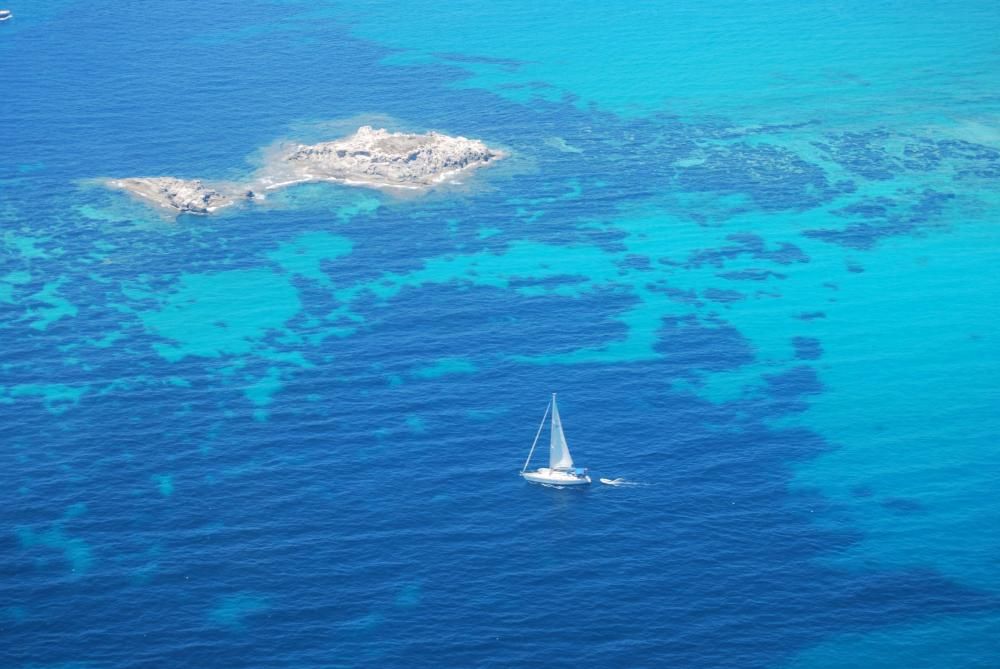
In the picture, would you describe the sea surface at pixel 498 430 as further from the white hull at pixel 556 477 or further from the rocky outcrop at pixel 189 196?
the rocky outcrop at pixel 189 196

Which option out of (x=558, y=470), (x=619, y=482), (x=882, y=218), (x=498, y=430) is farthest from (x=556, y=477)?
(x=882, y=218)

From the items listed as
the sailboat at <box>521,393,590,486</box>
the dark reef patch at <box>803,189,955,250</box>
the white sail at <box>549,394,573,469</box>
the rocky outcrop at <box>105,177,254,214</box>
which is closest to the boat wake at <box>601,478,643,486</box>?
the sailboat at <box>521,393,590,486</box>

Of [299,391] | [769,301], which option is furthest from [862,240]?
[299,391]

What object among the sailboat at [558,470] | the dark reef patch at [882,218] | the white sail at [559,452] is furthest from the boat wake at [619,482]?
the dark reef patch at [882,218]

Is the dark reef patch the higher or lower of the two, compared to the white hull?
higher

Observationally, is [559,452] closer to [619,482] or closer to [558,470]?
[558,470]

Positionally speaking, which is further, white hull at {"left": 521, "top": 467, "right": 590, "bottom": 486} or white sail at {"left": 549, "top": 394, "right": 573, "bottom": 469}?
white sail at {"left": 549, "top": 394, "right": 573, "bottom": 469}

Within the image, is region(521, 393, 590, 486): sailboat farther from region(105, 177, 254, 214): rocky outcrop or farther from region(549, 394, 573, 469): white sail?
region(105, 177, 254, 214): rocky outcrop

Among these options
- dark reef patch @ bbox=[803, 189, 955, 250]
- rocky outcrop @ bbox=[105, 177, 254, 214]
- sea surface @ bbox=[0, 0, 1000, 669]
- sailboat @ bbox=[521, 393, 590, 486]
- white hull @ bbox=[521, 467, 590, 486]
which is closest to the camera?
sea surface @ bbox=[0, 0, 1000, 669]
